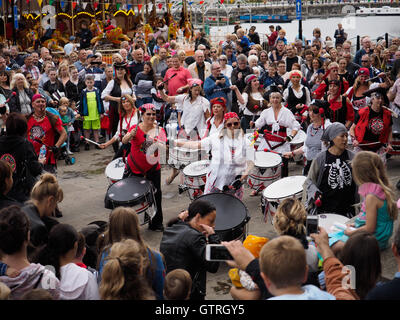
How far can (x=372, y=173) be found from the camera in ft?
15.3

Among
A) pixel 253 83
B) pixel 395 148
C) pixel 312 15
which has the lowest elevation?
A: pixel 395 148

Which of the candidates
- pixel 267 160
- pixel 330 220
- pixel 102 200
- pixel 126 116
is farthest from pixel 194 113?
pixel 330 220

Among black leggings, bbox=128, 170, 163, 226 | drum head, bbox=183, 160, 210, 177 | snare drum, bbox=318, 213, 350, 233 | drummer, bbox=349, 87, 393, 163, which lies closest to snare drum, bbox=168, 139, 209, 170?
drum head, bbox=183, 160, 210, 177

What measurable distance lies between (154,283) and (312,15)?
4895 cm

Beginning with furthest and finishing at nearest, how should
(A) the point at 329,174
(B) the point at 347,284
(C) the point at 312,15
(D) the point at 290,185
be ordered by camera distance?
(C) the point at 312,15 < (D) the point at 290,185 < (A) the point at 329,174 < (B) the point at 347,284

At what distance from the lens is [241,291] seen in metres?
3.57

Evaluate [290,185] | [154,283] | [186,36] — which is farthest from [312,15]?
[154,283]

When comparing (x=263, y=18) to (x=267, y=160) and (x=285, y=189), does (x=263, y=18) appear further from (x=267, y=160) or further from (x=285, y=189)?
(x=285, y=189)

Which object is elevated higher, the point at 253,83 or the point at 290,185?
the point at 253,83

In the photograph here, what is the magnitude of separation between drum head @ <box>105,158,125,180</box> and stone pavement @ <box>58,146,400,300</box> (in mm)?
724

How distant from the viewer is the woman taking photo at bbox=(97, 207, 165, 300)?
3.96 m

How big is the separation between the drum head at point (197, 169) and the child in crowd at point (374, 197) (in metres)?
3.31

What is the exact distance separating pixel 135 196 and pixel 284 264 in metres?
4.10

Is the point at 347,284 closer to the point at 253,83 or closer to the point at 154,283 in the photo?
the point at 154,283
